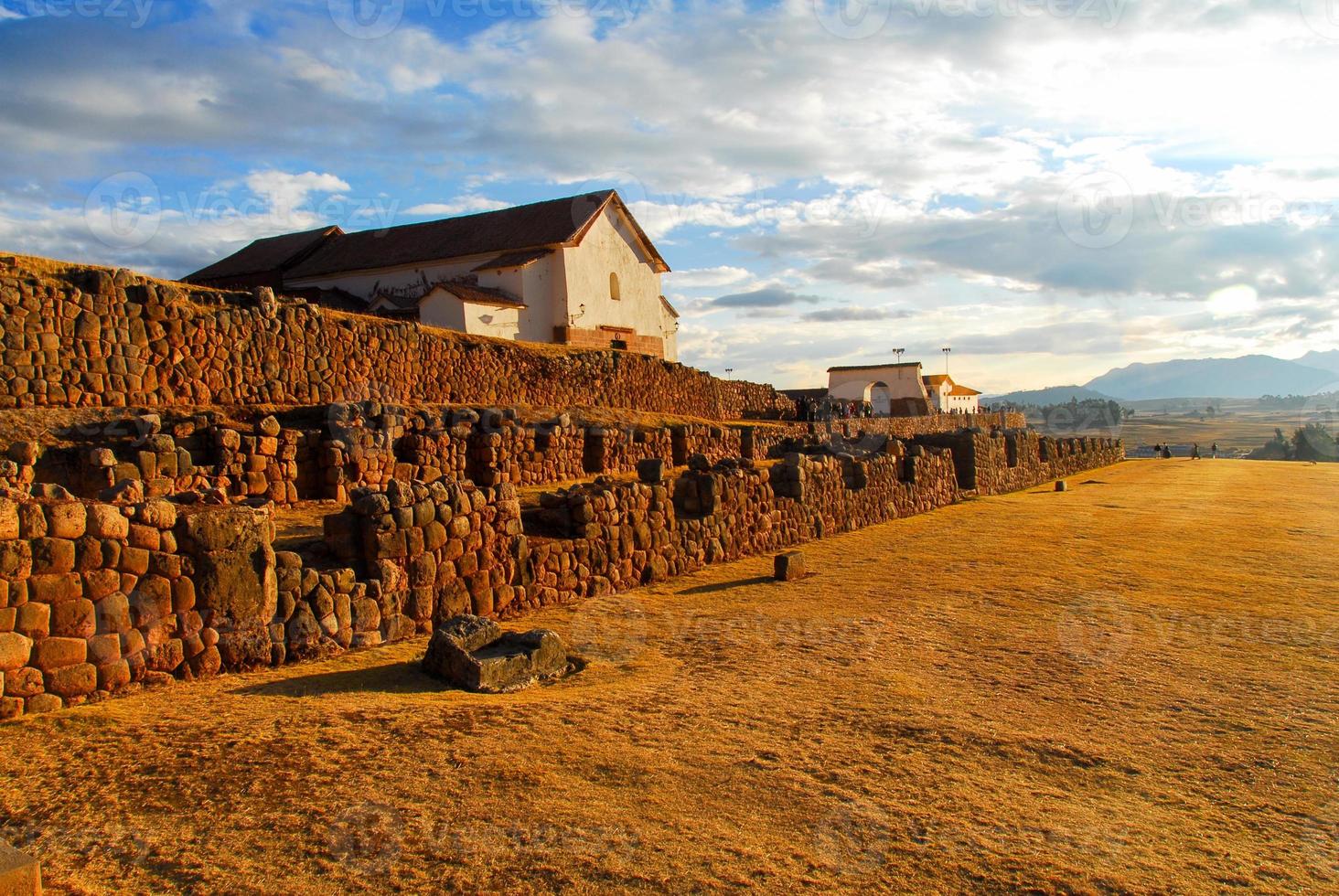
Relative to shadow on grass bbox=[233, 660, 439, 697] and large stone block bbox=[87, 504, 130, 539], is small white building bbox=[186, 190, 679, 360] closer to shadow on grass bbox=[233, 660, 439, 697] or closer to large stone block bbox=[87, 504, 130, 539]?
shadow on grass bbox=[233, 660, 439, 697]

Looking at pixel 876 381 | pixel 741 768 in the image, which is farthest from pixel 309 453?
pixel 876 381

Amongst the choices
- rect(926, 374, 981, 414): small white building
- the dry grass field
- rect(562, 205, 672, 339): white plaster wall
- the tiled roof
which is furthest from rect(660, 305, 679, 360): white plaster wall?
the dry grass field

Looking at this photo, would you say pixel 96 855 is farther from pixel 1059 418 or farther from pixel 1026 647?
pixel 1059 418

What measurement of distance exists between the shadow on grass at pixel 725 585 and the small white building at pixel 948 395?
5191 cm

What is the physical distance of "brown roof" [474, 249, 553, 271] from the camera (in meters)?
36.2

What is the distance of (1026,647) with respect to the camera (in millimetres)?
9602

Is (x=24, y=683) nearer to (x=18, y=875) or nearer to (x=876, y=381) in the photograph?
(x=18, y=875)

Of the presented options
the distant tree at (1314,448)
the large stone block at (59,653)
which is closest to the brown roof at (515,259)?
the large stone block at (59,653)

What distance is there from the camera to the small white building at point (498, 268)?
3619 cm

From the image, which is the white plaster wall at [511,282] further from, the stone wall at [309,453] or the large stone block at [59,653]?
the large stone block at [59,653]

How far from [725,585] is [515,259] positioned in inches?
1039

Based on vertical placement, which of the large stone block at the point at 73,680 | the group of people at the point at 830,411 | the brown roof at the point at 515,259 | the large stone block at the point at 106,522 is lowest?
the large stone block at the point at 73,680

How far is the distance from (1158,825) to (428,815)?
13.4 ft

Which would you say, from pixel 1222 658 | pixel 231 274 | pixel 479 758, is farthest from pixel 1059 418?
pixel 479 758
